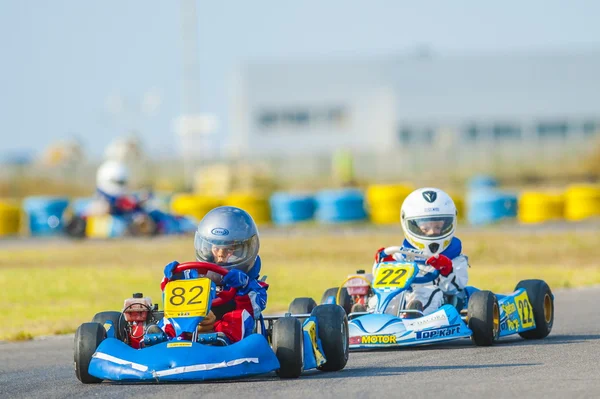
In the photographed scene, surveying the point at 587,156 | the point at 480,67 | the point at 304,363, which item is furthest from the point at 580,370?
the point at 480,67

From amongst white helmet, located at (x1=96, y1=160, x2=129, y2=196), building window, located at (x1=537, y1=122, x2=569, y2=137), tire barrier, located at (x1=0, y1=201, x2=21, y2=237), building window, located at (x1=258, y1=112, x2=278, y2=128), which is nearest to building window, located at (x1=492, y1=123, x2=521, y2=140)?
building window, located at (x1=537, y1=122, x2=569, y2=137)

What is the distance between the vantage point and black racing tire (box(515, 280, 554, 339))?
10.1 metres

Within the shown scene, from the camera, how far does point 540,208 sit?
2656 centimetres

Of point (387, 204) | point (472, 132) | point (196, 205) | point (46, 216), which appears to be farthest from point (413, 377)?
point (472, 132)

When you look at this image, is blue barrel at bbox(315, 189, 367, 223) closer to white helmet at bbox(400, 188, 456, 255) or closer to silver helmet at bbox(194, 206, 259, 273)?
white helmet at bbox(400, 188, 456, 255)

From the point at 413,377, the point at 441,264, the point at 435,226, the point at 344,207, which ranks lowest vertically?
the point at 413,377

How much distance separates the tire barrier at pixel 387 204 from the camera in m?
27.7

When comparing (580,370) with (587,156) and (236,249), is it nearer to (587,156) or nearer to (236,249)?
(236,249)

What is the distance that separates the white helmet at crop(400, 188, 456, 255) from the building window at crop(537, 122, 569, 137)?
52.1 metres

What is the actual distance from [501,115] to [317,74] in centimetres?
937

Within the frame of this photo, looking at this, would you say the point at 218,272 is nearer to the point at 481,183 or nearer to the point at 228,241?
the point at 228,241

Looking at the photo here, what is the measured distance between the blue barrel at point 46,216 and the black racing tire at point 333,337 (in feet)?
70.7

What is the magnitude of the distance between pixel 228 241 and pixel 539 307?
3139mm

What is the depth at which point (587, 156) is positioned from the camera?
42.6 m
